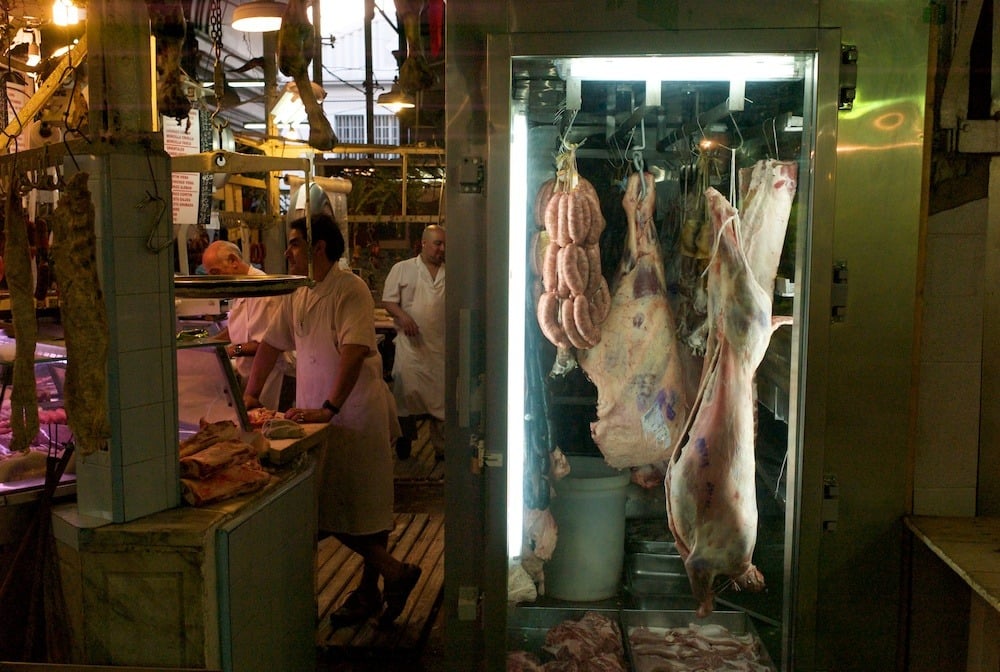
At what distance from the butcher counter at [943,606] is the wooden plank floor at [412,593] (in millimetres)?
2466

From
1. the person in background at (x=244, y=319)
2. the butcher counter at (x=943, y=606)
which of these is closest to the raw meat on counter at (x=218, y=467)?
the butcher counter at (x=943, y=606)

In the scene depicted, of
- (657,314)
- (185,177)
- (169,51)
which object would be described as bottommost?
(657,314)

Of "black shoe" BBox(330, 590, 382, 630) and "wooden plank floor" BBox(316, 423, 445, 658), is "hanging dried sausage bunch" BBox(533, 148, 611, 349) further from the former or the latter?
"black shoe" BBox(330, 590, 382, 630)

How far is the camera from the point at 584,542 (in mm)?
3420

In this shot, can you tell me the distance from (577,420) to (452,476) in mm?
852

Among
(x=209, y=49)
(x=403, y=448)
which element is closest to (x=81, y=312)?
(x=403, y=448)

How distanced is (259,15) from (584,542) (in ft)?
16.2

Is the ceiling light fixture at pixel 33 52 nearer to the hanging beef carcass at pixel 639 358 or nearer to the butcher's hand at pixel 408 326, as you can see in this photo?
the butcher's hand at pixel 408 326

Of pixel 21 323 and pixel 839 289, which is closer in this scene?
pixel 21 323

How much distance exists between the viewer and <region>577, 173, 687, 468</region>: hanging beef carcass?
314 cm

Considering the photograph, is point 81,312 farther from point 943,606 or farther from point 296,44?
point 943,606

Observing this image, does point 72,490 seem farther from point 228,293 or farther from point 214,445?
point 228,293

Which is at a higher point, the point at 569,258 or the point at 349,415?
the point at 569,258

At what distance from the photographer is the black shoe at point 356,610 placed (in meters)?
4.44
